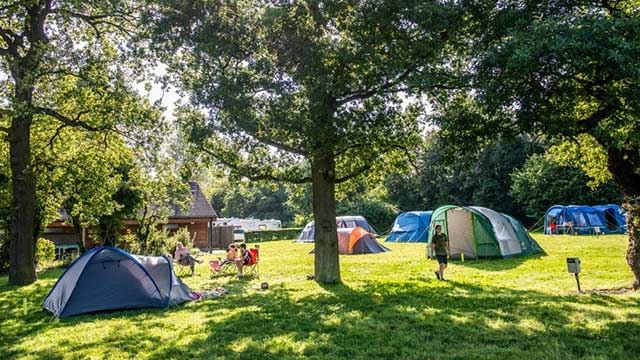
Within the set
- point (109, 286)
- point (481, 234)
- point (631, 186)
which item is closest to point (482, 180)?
point (481, 234)

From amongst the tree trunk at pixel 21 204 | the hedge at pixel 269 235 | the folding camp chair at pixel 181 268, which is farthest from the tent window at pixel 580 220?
the tree trunk at pixel 21 204

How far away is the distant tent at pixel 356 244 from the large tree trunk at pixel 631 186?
1131 cm

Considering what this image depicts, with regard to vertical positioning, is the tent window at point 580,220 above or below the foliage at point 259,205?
below

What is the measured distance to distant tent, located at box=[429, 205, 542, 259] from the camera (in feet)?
51.6

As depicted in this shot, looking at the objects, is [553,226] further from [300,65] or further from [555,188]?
[300,65]

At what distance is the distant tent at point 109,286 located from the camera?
8.45 meters

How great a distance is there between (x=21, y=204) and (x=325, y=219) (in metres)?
8.54

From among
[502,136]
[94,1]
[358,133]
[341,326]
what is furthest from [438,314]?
[94,1]

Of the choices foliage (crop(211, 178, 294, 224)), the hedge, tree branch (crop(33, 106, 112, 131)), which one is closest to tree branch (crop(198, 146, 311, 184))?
tree branch (crop(33, 106, 112, 131))

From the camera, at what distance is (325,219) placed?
11.0 m

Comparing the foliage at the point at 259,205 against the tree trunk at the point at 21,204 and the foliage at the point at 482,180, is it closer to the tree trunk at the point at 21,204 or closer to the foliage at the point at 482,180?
the foliage at the point at 482,180

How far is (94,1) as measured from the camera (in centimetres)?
1195

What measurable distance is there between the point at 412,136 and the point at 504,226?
23.7ft

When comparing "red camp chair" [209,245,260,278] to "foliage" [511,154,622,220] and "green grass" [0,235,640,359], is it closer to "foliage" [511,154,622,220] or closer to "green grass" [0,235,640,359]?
"green grass" [0,235,640,359]
